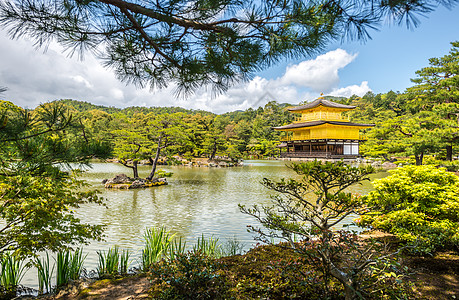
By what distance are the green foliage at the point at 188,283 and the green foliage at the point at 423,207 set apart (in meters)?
1.62

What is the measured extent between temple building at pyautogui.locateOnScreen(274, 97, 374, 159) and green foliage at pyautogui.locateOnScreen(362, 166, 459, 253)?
16.3 meters

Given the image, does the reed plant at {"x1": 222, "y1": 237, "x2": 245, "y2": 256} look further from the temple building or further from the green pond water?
the temple building

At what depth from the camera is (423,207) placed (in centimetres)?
268

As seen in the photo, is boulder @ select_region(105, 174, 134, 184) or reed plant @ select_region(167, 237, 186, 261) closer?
reed plant @ select_region(167, 237, 186, 261)

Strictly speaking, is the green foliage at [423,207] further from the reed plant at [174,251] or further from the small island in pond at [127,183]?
the small island in pond at [127,183]

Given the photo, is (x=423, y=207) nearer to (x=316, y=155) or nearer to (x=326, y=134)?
(x=316, y=155)

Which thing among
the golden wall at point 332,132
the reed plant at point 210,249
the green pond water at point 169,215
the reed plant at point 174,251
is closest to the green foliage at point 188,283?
the reed plant at point 174,251

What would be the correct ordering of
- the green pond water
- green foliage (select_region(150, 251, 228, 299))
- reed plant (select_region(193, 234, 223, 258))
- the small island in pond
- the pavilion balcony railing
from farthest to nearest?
the pavilion balcony railing, the small island in pond, the green pond water, reed plant (select_region(193, 234, 223, 258)), green foliage (select_region(150, 251, 228, 299))

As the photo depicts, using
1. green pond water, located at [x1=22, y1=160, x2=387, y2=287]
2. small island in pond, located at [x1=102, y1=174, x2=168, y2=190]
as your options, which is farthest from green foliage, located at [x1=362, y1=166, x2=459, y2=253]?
small island in pond, located at [x1=102, y1=174, x2=168, y2=190]

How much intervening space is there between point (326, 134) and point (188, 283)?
1989 cm

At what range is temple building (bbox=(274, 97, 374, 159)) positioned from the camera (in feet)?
64.5

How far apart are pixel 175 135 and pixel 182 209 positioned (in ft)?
16.2

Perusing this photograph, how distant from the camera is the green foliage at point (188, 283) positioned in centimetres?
161

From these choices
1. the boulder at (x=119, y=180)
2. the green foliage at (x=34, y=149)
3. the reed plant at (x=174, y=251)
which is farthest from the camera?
the boulder at (x=119, y=180)
